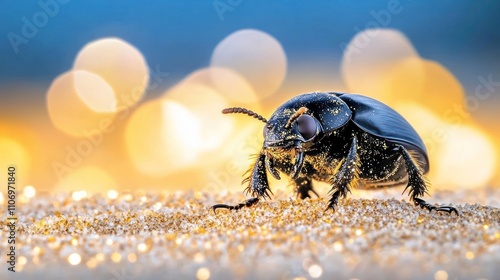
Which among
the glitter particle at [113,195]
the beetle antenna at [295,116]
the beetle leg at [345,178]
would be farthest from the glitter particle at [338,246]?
the glitter particle at [113,195]

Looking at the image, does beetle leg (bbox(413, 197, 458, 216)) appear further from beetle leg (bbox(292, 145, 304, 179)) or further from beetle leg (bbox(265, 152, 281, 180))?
beetle leg (bbox(265, 152, 281, 180))

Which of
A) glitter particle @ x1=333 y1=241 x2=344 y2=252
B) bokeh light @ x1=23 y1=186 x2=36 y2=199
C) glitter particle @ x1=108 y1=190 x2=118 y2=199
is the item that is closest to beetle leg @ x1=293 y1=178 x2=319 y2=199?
glitter particle @ x1=333 y1=241 x2=344 y2=252

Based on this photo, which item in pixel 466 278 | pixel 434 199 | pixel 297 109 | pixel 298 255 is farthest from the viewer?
pixel 434 199

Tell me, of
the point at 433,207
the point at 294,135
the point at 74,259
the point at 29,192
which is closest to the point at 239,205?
the point at 294,135

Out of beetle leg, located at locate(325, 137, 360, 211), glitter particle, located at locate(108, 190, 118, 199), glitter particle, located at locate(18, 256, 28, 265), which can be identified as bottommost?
glitter particle, located at locate(18, 256, 28, 265)

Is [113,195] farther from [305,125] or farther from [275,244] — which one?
[275,244]

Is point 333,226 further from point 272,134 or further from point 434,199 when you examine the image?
point 434,199

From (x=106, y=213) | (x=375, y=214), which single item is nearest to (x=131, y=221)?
(x=106, y=213)
